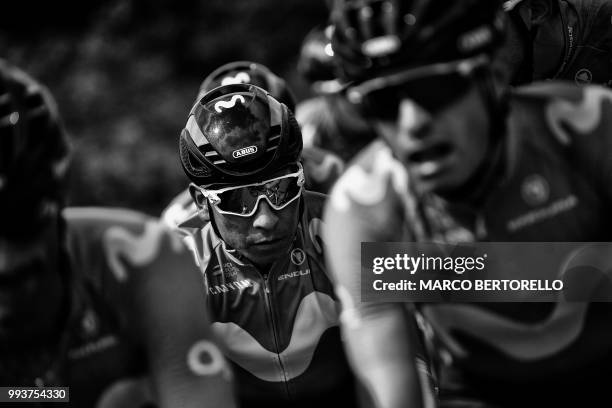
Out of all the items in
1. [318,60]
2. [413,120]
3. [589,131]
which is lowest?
[589,131]

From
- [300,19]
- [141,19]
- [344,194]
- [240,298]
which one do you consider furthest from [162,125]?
[344,194]

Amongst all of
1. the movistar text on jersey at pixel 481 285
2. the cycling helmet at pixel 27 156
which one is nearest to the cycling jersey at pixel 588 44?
the movistar text on jersey at pixel 481 285

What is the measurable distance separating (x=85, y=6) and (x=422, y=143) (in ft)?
40.9

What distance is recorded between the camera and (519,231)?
10.2 feet

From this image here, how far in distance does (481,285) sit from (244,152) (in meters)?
1.51

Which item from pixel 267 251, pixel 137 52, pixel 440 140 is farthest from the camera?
pixel 137 52

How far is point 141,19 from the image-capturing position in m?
14.7

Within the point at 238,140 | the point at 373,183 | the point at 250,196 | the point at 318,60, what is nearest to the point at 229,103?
the point at 238,140

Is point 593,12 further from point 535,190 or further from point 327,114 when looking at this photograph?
point 327,114

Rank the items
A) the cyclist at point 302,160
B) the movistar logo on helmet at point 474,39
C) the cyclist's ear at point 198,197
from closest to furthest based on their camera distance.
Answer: the movistar logo on helmet at point 474,39
the cyclist's ear at point 198,197
the cyclist at point 302,160

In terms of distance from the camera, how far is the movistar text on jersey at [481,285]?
3084mm

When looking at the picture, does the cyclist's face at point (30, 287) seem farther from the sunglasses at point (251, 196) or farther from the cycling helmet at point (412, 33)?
the sunglasses at point (251, 196)

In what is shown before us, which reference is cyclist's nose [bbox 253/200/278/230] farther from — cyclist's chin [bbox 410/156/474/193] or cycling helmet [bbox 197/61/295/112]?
cycling helmet [bbox 197/61/295/112]

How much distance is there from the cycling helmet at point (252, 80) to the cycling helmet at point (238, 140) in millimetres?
1449
